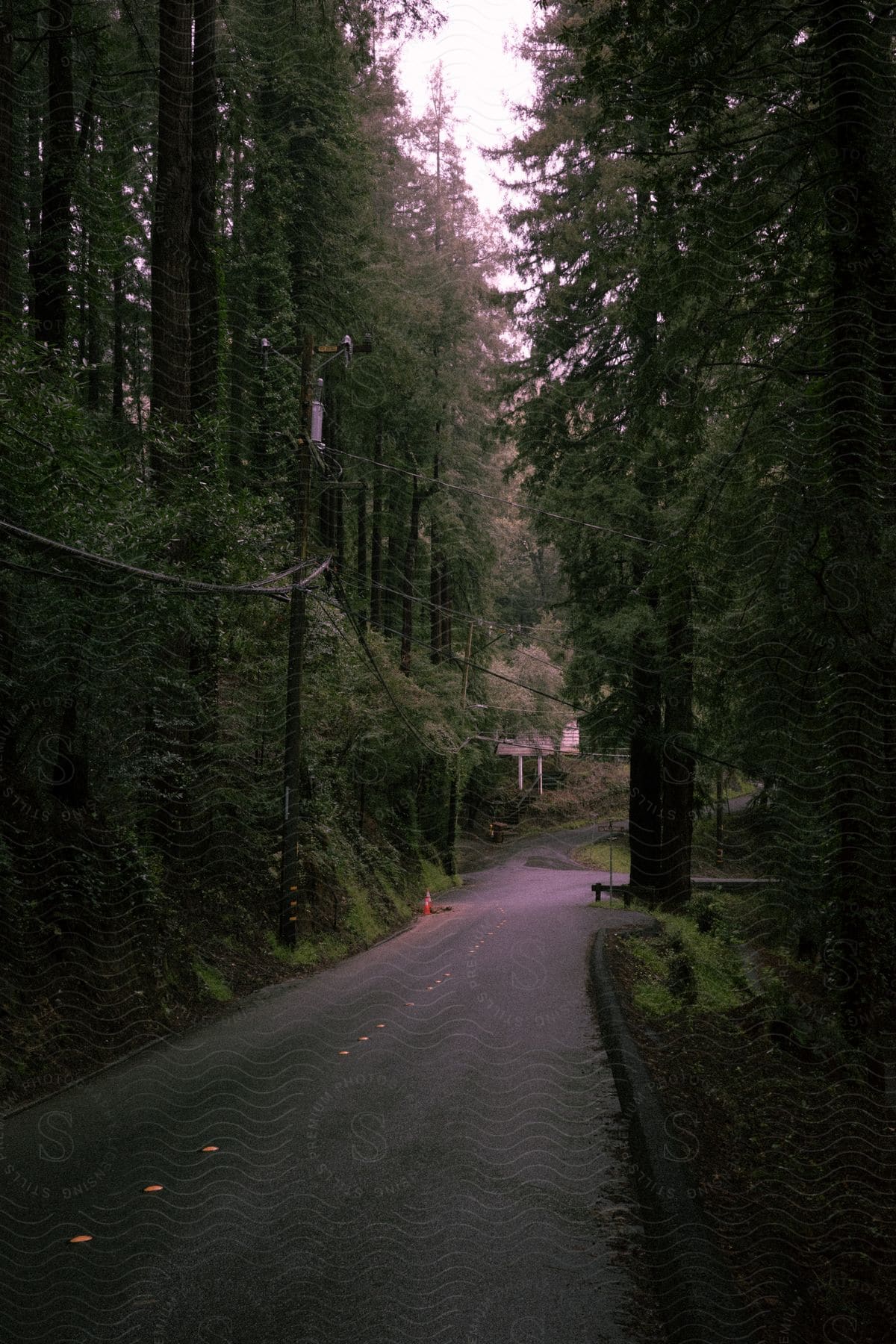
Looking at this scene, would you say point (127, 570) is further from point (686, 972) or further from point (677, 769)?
point (677, 769)

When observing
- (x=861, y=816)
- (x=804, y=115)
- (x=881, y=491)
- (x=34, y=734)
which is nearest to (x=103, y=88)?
(x=34, y=734)

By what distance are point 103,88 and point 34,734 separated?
515 inches

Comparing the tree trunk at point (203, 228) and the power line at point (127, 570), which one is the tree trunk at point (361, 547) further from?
the power line at point (127, 570)

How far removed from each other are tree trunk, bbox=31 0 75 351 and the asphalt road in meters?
9.62

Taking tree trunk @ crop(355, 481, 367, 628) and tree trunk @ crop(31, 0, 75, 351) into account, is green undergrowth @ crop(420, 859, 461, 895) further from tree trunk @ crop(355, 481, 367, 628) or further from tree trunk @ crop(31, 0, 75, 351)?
tree trunk @ crop(31, 0, 75, 351)

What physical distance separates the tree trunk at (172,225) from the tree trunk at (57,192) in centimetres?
158

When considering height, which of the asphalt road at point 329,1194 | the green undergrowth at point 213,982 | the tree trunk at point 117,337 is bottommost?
Answer: the green undergrowth at point 213,982

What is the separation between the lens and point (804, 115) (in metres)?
5.40

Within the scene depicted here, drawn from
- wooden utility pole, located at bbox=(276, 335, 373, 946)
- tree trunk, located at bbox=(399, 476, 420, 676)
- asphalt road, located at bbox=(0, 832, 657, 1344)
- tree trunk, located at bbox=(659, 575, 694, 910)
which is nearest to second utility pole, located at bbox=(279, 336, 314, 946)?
wooden utility pole, located at bbox=(276, 335, 373, 946)

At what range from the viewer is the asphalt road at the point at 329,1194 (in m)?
3.44

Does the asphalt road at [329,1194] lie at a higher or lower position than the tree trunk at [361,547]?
lower

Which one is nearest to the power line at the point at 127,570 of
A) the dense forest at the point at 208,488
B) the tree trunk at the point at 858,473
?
the dense forest at the point at 208,488

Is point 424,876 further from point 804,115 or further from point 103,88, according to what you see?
point 804,115

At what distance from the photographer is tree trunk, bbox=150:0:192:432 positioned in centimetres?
1114
